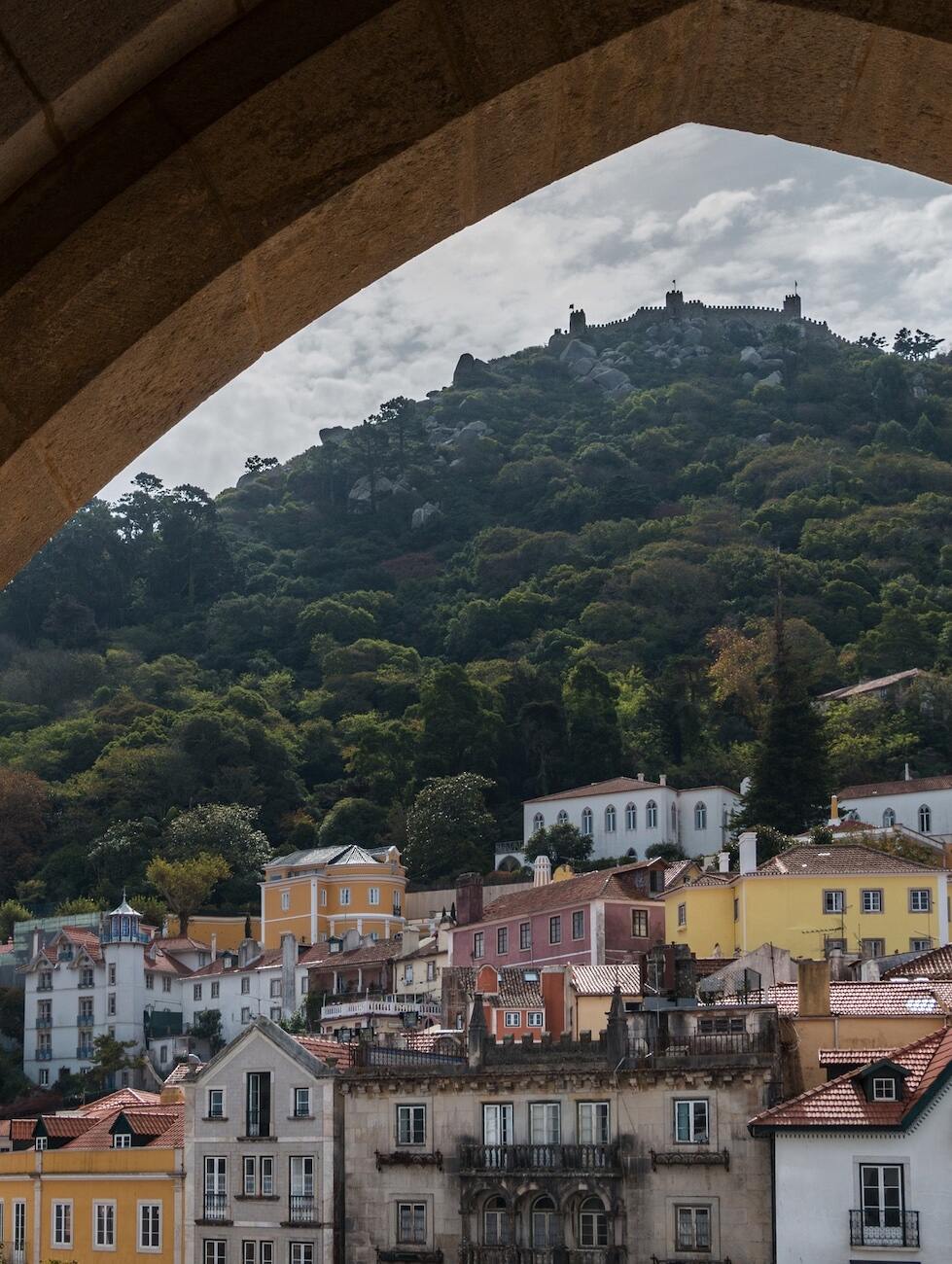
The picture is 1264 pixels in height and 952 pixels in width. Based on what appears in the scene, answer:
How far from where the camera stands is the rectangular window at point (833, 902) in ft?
169

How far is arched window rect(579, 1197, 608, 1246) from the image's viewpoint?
33.2m

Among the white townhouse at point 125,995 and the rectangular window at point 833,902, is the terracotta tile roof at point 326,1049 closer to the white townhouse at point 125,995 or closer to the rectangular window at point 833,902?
the rectangular window at point 833,902

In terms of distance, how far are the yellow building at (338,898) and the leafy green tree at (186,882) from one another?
3.18 metres

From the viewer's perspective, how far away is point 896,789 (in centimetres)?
6912

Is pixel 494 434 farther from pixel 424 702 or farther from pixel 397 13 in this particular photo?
pixel 397 13

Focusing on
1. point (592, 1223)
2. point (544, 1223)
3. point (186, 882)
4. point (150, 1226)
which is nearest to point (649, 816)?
point (186, 882)

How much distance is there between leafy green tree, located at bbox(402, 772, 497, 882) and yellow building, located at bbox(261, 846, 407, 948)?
5.25 ft

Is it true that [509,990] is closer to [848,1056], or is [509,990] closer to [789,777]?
[848,1056]

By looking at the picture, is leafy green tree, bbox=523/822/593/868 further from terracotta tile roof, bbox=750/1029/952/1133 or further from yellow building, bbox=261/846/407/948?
terracotta tile roof, bbox=750/1029/952/1133

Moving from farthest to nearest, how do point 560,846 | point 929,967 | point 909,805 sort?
1. point 560,846
2. point 909,805
3. point 929,967

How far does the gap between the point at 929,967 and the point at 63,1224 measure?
17737 millimetres

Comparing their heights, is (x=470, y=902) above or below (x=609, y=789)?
below

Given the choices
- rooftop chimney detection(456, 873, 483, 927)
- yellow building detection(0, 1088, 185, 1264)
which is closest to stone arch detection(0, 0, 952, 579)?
yellow building detection(0, 1088, 185, 1264)

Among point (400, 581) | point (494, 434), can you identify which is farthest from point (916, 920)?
point (494, 434)
